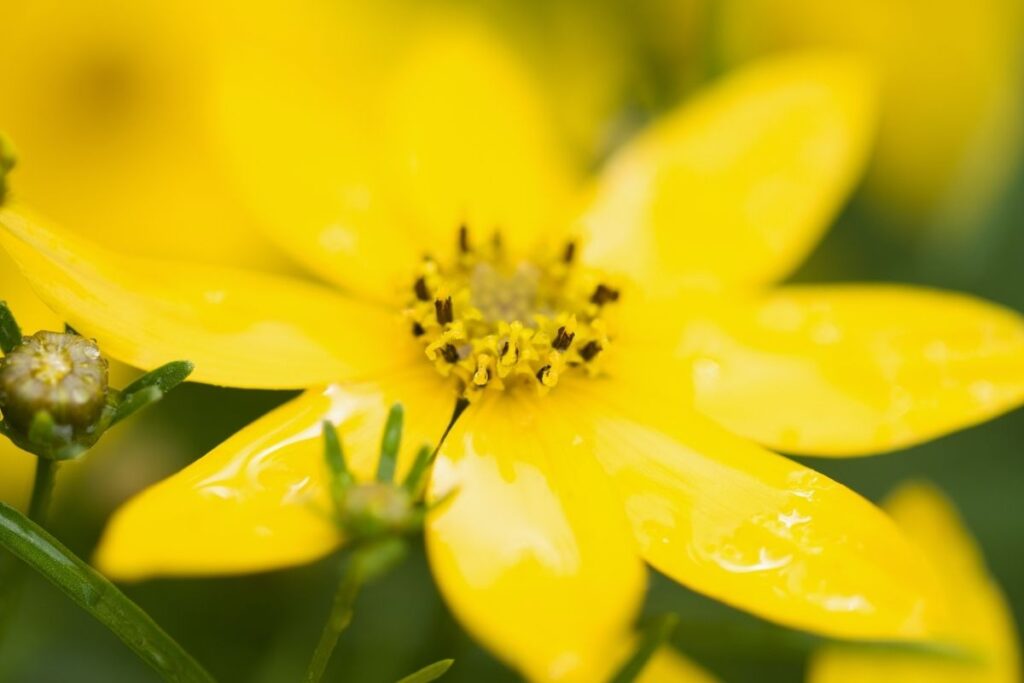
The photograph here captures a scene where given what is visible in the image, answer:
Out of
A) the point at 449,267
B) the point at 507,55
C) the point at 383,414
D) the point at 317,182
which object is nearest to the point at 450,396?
the point at 383,414

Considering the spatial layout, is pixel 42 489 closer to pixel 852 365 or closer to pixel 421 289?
pixel 421 289

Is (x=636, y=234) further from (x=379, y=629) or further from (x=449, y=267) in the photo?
(x=379, y=629)

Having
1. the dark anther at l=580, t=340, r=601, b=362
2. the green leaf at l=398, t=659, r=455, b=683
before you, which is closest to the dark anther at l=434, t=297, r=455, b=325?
the dark anther at l=580, t=340, r=601, b=362

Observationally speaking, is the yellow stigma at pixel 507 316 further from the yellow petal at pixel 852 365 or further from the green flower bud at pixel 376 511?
the green flower bud at pixel 376 511

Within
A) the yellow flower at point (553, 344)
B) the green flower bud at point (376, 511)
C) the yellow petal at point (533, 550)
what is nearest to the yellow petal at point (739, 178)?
the yellow flower at point (553, 344)

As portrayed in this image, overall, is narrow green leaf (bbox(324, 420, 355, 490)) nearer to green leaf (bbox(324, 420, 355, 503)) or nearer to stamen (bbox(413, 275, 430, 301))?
green leaf (bbox(324, 420, 355, 503))

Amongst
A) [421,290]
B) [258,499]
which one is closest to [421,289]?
[421,290]
